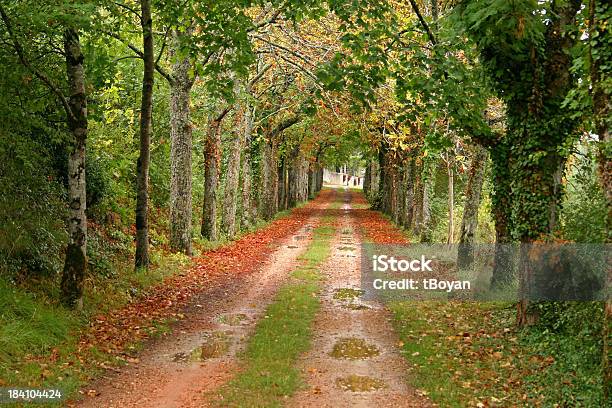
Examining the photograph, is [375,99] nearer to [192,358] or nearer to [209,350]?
[209,350]

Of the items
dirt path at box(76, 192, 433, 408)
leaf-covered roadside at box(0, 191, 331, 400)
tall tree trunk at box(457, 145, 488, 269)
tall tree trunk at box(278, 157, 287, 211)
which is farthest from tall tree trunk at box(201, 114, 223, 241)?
tall tree trunk at box(278, 157, 287, 211)

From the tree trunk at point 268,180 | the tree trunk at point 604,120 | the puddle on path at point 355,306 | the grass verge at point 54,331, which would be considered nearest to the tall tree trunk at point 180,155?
the grass verge at point 54,331

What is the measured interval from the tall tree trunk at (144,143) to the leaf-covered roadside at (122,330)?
3.47 ft

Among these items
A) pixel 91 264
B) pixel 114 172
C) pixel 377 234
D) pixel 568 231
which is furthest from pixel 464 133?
pixel 377 234

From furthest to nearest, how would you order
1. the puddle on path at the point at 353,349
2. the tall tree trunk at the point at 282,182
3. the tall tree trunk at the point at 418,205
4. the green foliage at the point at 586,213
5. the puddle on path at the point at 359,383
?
the tall tree trunk at the point at 282,182, the tall tree trunk at the point at 418,205, the puddle on path at the point at 353,349, the green foliage at the point at 586,213, the puddle on path at the point at 359,383

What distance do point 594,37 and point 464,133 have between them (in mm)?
5145

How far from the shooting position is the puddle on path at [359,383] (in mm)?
7840

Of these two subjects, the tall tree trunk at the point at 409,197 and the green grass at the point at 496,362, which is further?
the tall tree trunk at the point at 409,197

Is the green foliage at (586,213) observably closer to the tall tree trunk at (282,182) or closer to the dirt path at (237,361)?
the dirt path at (237,361)

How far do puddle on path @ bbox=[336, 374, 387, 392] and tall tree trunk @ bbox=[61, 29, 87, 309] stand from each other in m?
5.18

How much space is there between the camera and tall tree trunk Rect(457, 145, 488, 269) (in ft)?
50.6

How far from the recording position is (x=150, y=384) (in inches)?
311

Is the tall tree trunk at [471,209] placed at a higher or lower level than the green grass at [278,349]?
higher

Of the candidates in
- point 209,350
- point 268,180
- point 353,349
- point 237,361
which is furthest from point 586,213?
point 268,180
